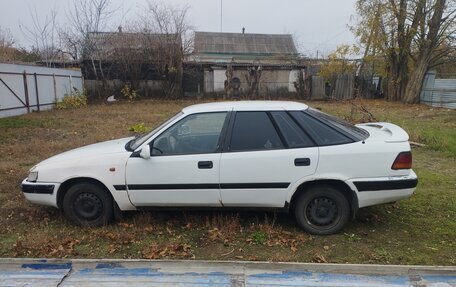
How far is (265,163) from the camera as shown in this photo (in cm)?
425

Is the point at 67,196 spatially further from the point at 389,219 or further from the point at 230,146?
the point at 389,219

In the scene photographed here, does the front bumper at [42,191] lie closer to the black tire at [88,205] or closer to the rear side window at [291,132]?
the black tire at [88,205]

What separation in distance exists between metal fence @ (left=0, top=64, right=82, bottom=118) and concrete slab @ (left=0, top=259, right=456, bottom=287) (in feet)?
44.7

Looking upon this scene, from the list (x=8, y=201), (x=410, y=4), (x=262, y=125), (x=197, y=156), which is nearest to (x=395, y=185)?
(x=262, y=125)

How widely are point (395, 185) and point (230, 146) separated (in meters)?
1.85

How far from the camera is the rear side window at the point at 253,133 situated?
4352 mm

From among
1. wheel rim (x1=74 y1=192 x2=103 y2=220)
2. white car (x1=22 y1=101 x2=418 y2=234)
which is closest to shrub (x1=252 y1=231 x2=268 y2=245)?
white car (x1=22 y1=101 x2=418 y2=234)

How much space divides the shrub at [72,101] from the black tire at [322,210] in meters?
18.1

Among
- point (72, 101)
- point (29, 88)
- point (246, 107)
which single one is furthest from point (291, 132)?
point (72, 101)

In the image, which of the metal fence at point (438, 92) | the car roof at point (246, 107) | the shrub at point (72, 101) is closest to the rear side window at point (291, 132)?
the car roof at point (246, 107)

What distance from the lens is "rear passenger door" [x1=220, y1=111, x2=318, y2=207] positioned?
4238mm

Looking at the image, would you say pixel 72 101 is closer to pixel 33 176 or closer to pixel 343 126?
pixel 33 176

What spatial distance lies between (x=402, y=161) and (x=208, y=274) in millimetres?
2407

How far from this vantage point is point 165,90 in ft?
82.9
